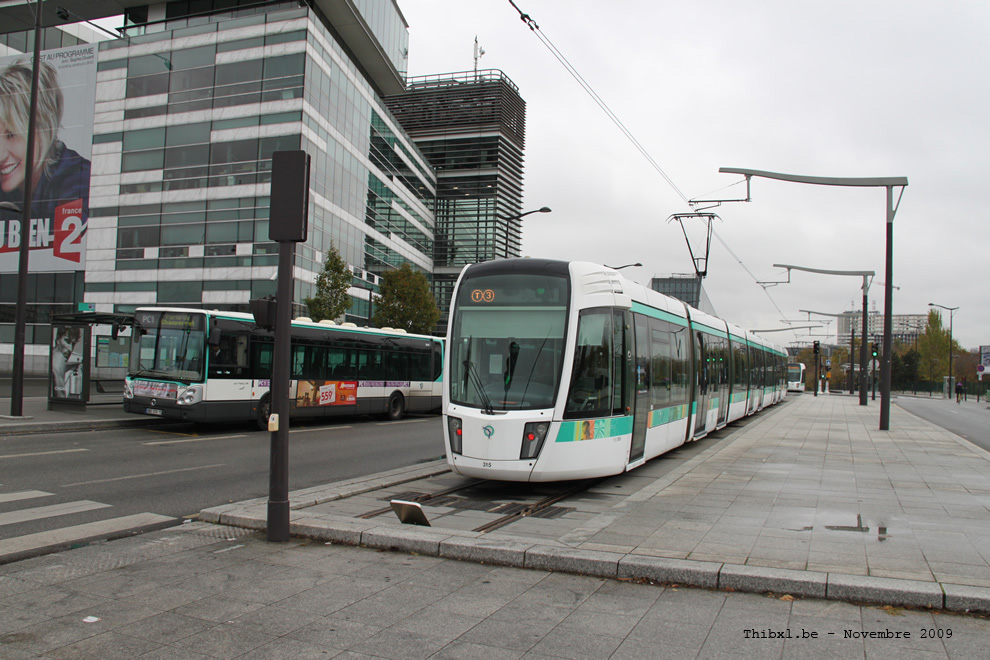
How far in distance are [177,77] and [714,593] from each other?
45876 mm

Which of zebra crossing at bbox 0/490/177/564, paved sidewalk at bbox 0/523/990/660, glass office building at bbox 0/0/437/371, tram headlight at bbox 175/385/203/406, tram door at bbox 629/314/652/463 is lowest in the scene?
zebra crossing at bbox 0/490/177/564

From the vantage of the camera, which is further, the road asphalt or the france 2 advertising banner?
the france 2 advertising banner

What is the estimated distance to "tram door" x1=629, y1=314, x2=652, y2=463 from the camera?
10289mm

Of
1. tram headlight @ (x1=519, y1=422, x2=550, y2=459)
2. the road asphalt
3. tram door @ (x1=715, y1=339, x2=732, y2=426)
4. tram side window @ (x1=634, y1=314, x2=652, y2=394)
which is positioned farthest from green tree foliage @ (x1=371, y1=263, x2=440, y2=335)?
the road asphalt

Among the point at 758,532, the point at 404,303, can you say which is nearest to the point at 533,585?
the point at 758,532

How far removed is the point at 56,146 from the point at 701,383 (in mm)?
43764

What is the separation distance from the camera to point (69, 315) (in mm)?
17297

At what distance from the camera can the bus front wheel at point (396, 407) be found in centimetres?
2217

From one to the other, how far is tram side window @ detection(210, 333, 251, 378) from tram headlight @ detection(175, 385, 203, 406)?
0.51m

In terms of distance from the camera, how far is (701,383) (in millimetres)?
15578

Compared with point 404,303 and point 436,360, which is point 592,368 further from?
point 404,303

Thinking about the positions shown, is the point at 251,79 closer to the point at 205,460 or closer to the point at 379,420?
the point at 379,420

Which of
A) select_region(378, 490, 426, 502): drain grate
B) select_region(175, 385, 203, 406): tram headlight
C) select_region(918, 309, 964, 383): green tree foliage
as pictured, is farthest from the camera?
select_region(918, 309, 964, 383): green tree foliage

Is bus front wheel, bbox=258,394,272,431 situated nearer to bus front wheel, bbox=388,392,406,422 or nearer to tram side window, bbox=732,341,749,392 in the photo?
bus front wheel, bbox=388,392,406,422
